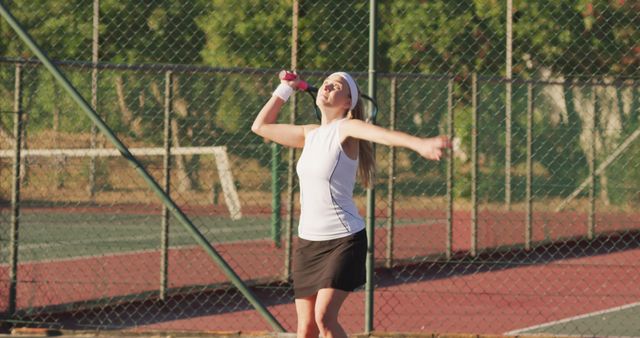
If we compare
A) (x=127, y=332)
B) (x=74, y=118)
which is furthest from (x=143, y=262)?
(x=127, y=332)

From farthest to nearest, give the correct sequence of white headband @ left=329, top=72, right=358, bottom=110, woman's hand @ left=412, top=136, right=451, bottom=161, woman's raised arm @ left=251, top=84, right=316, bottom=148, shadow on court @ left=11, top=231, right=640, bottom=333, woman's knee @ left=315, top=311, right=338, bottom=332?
shadow on court @ left=11, top=231, right=640, bottom=333
woman's raised arm @ left=251, top=84, right=316, bottom=148
white headband @ left=329, top=72, right=358, bottom=110
woman's knee @ left=315, top=311, right=338, bottom=332
woman's hand @ left=412, top=136, right=451, bottom=161

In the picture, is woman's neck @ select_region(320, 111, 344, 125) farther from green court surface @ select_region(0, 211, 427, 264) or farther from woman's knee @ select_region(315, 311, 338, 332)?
green court surface @ select_region(0, 211, 427, 264)

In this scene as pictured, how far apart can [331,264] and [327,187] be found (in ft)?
1.20

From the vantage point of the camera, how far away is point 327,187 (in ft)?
18.4

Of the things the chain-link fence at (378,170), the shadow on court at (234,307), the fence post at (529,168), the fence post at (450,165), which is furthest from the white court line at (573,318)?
the fence post at (529,168)

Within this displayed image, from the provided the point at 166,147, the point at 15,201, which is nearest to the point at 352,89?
the point at 15,201

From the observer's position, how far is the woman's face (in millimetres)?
5633

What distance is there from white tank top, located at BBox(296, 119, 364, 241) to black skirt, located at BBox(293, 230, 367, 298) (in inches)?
1.6

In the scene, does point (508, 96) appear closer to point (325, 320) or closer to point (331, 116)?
point (331, 116)

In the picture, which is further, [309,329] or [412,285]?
[412,285]

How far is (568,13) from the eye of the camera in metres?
13.8

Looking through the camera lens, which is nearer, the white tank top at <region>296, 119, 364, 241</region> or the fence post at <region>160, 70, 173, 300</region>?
the white tank top at <region>296, 119, 364, 241</region>

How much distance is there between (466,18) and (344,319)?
6.38 meters

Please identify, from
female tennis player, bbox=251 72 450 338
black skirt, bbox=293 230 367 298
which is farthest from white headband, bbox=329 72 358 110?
black skirt, bbox=293 230 367 298
